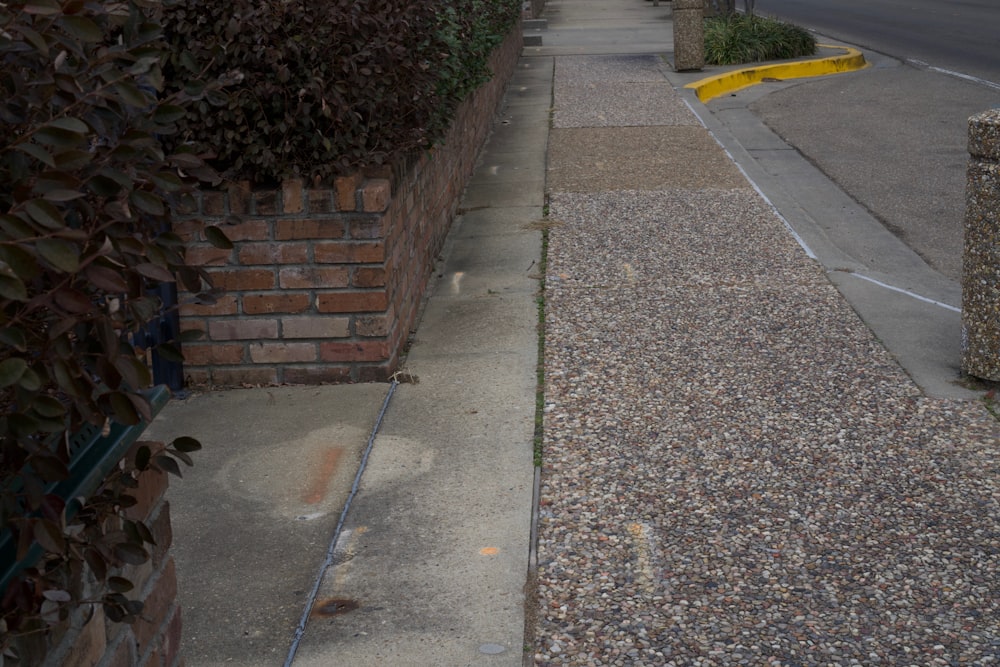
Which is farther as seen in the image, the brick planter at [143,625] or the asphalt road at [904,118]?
the asphalt road at [904,118]

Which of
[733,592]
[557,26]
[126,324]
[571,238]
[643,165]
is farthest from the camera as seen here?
[557,26]

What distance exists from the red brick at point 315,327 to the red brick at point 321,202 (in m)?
0.48

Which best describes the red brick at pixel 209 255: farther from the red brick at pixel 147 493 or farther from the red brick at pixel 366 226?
the red brick at pixel 147 493

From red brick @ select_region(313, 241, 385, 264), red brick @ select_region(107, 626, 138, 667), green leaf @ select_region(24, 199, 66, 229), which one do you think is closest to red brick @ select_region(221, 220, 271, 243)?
red brick @ select_region(313, 241, 385, 264)

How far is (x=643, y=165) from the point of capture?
33.5ft

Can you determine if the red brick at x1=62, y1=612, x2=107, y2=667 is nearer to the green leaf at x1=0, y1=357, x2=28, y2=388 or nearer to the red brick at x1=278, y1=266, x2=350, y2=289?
Answer: the green leaf at x1=0, y1=357, x2=28, y2=388

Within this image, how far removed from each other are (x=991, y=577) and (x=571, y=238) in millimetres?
4559

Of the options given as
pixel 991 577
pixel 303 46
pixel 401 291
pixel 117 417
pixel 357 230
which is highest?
pixel 303 46

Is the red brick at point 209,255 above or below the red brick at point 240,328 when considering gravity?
above

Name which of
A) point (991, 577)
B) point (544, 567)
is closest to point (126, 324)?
point (544, 567)

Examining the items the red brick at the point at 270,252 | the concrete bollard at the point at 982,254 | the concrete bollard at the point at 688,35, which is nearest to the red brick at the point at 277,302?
the red brick at the point at 270,252

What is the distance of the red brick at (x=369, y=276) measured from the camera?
16.7 ft

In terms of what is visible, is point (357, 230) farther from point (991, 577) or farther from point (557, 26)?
point (557, 26)

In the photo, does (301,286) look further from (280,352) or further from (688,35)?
(688,35)
